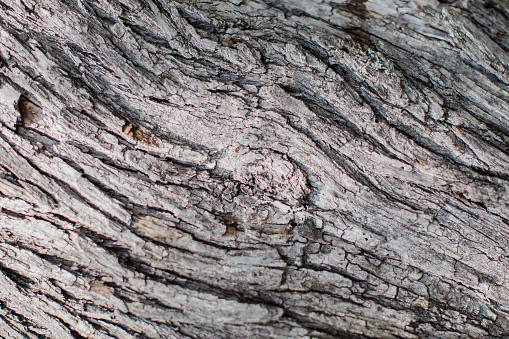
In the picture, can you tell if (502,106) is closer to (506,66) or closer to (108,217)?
(506,66)

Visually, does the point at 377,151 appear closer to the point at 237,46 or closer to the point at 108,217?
the point at 237,46

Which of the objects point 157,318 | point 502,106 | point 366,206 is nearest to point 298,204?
point 366,206

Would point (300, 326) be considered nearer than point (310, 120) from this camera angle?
Yes

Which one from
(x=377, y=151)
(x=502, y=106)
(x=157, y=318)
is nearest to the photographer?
(x=157, y=318)

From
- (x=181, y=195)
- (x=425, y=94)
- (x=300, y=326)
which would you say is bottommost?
(x=300, y=326)

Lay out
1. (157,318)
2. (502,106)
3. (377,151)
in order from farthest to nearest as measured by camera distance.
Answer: (502,106) → (377,151) → (157,318)

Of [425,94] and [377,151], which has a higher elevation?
[425,94]

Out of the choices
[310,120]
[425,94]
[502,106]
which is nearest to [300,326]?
[310,120]
